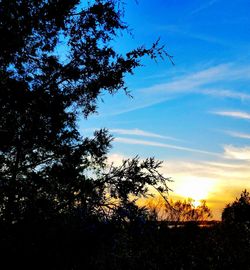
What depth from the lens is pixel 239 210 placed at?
89.2 feet

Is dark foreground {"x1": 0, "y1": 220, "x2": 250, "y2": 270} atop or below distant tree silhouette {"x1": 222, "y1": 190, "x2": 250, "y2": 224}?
below

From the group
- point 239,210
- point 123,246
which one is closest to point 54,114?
point 123,246

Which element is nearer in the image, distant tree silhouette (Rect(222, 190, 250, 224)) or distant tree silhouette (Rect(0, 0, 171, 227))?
distant tree silhouette (Rect(0, 0, 171, 227))

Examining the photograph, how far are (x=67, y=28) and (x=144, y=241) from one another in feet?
34.9

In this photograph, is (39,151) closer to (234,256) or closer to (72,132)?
(72,132)

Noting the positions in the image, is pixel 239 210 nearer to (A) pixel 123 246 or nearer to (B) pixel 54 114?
(A) pixel 123 246

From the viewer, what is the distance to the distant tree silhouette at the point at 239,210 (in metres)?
26.2

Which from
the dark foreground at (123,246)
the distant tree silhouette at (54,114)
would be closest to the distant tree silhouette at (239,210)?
the dark foreground at (123,246)

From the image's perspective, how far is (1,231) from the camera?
6.07m

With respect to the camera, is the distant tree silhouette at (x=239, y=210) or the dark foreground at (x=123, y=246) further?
the distant tree silhouette at (x=239, y=210)

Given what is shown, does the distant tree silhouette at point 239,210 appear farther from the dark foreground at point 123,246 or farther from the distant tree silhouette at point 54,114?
the distant tree silhouette at point 54,114

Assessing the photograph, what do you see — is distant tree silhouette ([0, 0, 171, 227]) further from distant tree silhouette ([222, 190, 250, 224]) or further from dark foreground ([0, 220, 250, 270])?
distant tree silhouette ([222, 190, 250, 224])

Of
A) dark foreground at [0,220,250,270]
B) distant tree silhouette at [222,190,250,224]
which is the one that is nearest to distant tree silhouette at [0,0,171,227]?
dark foreground at [0,220,250,270]

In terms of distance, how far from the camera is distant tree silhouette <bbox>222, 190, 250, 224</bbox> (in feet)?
85.8
